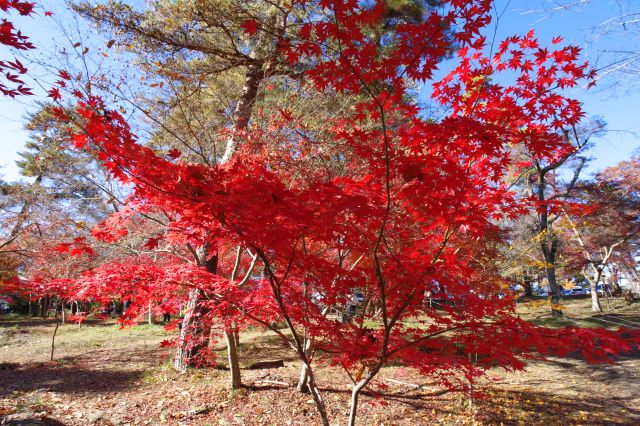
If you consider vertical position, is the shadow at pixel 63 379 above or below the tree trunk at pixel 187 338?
below

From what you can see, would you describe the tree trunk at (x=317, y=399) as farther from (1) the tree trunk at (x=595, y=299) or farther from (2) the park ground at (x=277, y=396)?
(1) the tree trunk at (x=595, y=299)

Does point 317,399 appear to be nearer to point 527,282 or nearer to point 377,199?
point 377,199

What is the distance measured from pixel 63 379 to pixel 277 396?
5220mm

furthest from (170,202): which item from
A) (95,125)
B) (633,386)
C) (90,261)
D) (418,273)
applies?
(90,261)

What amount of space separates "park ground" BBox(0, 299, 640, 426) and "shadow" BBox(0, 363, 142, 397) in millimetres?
21

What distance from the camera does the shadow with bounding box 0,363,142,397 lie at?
7.04m

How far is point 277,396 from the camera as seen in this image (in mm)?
6504

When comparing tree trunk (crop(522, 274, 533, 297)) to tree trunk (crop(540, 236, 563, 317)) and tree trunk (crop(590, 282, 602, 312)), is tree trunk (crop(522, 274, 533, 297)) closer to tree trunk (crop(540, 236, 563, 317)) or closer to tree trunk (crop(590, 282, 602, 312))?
tree trunk (crop(590, 282, 602, 312))

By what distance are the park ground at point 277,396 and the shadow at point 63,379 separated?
0.02m

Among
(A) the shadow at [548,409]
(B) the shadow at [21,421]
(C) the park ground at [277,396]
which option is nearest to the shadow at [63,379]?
(C) the park ground at [277,396]

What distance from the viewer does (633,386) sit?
7574mm

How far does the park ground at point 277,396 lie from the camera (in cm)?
569

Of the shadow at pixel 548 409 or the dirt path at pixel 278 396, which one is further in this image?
the shadow at pixel 548 409

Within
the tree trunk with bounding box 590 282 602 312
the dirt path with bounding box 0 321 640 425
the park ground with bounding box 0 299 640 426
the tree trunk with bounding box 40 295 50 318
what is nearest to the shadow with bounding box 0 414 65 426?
the park ground with bounding box 0 299 640 426
